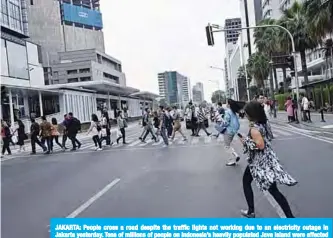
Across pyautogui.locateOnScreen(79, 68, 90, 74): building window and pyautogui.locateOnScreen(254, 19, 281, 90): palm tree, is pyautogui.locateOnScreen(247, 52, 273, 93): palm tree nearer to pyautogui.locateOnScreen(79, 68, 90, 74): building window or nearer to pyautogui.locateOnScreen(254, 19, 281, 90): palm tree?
pyautogui.locateOnScreen(254, 19, 281, 90): palm tree

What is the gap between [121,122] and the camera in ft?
74.6

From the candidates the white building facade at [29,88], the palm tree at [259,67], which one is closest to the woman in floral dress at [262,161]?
the white building facade at [29,88]

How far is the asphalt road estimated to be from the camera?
673 centimetres

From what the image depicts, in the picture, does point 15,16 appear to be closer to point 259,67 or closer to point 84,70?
point 259,67

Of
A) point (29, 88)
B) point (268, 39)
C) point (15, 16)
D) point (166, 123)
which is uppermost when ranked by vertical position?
point (15, 16)

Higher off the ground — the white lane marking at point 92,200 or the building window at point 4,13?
the building window at point 4,13
